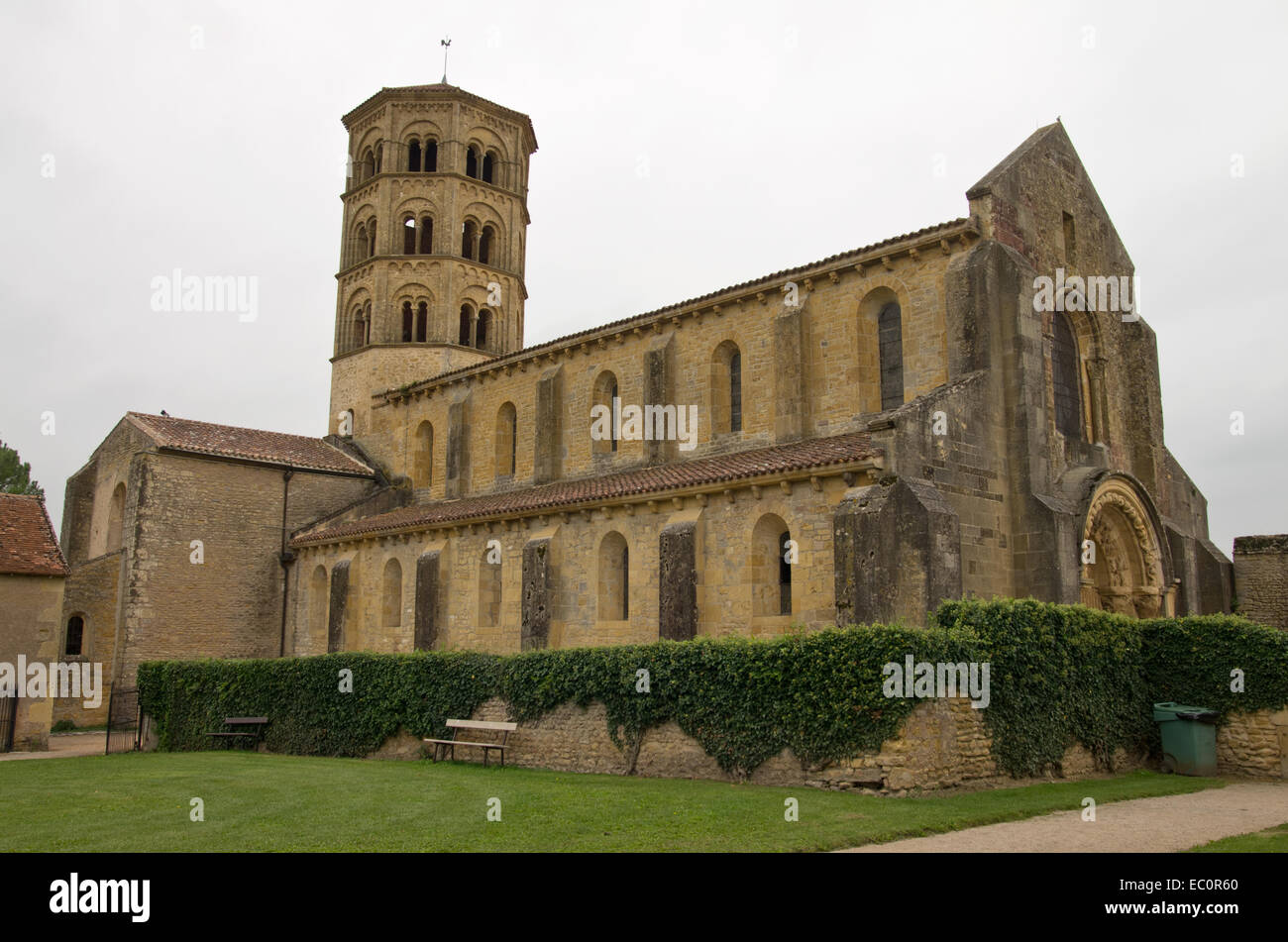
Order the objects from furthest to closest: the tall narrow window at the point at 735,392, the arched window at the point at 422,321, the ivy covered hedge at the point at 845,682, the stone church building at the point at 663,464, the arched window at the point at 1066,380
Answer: the arched window at the point at 422,321 → the tall narrow window at the point at 735,392 → the arched window at the point at 1066,380 → the stone church building at the point at 663,464 → the ivy covered hedge at the point at 845,682

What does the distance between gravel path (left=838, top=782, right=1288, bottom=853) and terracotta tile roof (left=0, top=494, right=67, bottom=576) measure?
21.0m

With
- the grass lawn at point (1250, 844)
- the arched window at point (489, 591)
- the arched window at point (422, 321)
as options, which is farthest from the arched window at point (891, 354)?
the arched window at point (422, 321)

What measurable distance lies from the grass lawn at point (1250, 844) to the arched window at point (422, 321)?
31.3 metres

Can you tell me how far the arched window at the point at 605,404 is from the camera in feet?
90.2

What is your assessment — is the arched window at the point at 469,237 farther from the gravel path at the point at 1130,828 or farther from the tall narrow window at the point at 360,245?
the gravel path at the point at 1130,828

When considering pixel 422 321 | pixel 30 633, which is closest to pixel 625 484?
pixel 30 633

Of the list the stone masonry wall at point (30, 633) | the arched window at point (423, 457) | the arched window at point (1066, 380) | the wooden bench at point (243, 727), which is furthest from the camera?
the arched window at point (423, 457)

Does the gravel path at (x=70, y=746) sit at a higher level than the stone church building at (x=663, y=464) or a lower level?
lower

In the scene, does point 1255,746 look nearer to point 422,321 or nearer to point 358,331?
point 422,321

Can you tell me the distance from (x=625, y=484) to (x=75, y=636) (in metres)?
17.1

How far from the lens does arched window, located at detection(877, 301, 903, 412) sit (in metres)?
21.8

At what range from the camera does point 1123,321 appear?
25.0m
